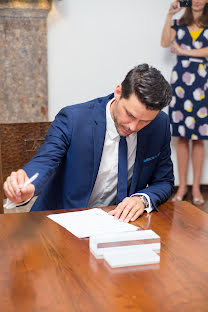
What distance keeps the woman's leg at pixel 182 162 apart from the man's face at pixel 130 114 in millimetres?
2578

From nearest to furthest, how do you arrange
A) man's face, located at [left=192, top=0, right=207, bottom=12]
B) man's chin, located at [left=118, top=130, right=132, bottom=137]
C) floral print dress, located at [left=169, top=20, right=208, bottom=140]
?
1. man's chin, located at [left=118, top=130, right=132, bottom=137]
2. man's face, located at [left=192, top=0, right=207, bottom=12]
3. floral print dress, located at [left=169, top=20, right=208, bottom=140]

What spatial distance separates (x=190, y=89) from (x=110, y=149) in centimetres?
236

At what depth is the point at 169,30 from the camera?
162 inches

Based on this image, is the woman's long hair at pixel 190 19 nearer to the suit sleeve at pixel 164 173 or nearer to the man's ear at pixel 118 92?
the suit sleeve at pixel 164 173

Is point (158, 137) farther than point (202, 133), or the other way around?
point (202, 133)

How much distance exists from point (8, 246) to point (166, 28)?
3309mm

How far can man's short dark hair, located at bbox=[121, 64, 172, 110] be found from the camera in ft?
5.49

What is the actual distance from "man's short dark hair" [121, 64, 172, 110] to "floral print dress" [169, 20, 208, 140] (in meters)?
2.48

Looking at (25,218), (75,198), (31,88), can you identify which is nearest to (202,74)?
(31,88)

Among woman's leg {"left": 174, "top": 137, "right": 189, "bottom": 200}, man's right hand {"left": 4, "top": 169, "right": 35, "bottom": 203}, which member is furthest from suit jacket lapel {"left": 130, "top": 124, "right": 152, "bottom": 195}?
woman's leg {"left": 174, "top": 137, "right": 189, "bottom": 200}

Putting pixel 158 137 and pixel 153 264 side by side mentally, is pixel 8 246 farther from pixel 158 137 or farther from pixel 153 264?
pixel 158 137

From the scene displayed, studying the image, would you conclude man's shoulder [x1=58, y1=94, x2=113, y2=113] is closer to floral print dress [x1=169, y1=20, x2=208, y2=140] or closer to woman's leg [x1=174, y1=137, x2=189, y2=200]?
floral print dress [x1=169, y1=20, x2=208, y2=140]

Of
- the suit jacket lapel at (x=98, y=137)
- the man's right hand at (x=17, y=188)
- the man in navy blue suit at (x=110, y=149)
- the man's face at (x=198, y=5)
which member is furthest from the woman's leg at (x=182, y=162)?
the man's right hand at (x=17, y=188)

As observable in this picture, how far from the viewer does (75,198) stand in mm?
1915
